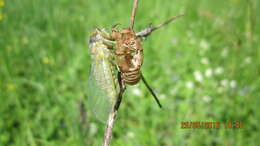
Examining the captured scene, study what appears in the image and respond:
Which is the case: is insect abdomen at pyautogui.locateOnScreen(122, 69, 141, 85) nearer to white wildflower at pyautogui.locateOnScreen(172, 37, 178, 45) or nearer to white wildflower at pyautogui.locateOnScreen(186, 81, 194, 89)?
white wildflower at pyautogui.locateOnScreen(186, 81, 194, 89)

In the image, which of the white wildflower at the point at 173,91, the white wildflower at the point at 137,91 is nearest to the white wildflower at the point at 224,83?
the white wildflower at the point at 173,91

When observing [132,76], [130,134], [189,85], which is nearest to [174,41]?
[189,85]

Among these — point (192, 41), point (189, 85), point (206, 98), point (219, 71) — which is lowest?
point (206, 98)

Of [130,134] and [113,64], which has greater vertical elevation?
[113,64]

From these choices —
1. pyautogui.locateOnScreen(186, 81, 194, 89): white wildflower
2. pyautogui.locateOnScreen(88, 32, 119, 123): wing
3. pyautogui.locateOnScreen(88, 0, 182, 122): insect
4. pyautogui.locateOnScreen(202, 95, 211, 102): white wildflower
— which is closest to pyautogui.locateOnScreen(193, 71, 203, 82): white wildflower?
pyautogui.locateOnScreen(186, 81, 194, 89): white wildflower

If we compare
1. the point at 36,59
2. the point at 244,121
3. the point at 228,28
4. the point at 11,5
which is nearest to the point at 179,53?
the point at 228,28

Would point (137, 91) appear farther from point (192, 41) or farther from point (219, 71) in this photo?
point (192, 41)

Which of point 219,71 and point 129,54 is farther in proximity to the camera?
point 219,71

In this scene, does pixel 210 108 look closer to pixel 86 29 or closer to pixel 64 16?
pixel 86 29
